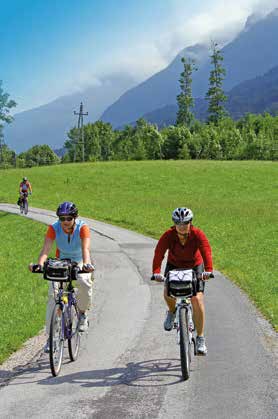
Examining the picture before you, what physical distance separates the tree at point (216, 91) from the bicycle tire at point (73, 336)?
122 metres

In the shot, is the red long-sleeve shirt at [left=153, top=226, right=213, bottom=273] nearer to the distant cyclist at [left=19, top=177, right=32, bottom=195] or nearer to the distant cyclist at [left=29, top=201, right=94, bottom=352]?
→ the distant cyclist at [left=29, top=201, right=94, bottom=352]

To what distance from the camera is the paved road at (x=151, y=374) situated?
20.3 feet

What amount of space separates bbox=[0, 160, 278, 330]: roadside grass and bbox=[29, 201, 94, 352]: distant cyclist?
3.97 metres

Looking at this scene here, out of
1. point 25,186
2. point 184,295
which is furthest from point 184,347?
point 25,186

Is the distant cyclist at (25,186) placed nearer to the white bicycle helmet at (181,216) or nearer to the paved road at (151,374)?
the paved road at (151,374)

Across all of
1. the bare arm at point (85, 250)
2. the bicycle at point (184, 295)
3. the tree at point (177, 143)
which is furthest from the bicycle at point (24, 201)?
the tree at point (177, 143)

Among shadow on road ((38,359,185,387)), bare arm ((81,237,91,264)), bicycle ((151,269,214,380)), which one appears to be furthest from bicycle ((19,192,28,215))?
bicycle ((151,269,214,380))

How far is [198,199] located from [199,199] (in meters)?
0.09

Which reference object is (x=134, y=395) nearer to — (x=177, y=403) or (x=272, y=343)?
(x=177, y=403)

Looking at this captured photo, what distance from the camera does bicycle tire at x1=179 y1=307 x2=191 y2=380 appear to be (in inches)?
277

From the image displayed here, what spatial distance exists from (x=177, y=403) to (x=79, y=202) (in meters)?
40.1

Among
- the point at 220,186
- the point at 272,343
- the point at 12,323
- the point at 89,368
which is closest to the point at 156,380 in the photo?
the point at 89,368

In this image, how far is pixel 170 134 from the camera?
333 feet

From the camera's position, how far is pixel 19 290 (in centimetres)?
1470
